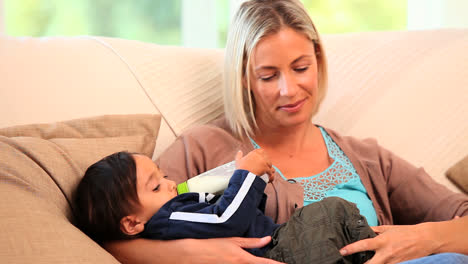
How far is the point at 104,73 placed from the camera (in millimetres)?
1877

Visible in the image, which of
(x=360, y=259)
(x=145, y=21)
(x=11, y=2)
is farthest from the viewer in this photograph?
(x=145, y=21)

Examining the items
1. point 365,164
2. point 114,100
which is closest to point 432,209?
point 365,164

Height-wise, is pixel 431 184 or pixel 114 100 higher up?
pixel 114 100

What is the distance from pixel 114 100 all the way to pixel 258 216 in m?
0.65

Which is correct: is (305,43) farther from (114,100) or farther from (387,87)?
(114,100)

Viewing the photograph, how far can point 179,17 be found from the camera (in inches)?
127

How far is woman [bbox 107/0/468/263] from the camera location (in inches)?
67.7

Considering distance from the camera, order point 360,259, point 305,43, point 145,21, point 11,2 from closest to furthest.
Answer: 1. point 360,259
2. point 305,43
3. point 11,2
4. point 145,21

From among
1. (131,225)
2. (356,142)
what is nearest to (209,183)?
(131,225)

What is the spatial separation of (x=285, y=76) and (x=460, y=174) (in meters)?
0.72

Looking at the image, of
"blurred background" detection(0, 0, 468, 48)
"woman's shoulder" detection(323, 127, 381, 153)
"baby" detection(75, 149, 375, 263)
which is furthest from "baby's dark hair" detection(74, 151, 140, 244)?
"blurred background" detection(0, 0, 468, 48)

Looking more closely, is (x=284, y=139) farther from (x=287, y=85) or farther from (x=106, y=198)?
(x=106, y=198)

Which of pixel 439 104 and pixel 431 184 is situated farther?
pixel 439 104

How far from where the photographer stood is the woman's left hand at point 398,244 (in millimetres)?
1396
